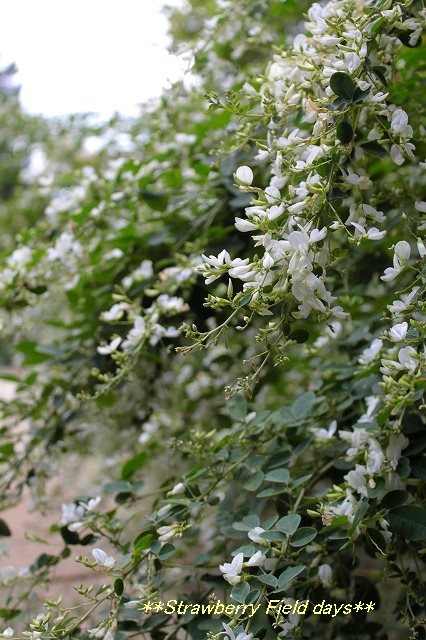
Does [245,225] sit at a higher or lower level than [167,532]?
higher

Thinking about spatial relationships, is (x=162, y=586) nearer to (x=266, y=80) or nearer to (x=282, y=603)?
(x=282, y=603)

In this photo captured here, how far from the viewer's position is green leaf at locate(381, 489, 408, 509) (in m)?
0.72

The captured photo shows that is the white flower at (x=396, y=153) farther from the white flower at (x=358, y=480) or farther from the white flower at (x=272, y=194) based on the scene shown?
the white flower at (x=358, y=480)

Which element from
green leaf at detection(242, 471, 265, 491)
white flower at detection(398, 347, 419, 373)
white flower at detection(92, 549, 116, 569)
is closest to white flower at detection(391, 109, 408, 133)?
white flower at detection(398, 347, 419, 373)

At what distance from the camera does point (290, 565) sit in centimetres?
75

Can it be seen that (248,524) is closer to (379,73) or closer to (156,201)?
(379,73)

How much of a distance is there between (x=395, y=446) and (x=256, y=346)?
0.64 metres

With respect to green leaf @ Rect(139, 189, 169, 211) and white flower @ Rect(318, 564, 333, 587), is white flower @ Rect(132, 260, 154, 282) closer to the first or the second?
green leaf @ Rect(139, 189, 169, 211)

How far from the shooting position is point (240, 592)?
662 mm

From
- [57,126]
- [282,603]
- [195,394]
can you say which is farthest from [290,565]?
[57,126]

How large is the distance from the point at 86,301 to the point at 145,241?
15cm

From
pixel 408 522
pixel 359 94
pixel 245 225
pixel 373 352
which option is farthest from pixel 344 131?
pixel 408 522

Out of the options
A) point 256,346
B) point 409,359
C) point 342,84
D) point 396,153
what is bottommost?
point 256,346

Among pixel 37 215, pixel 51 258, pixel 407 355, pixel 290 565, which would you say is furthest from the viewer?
pixel 37 215
